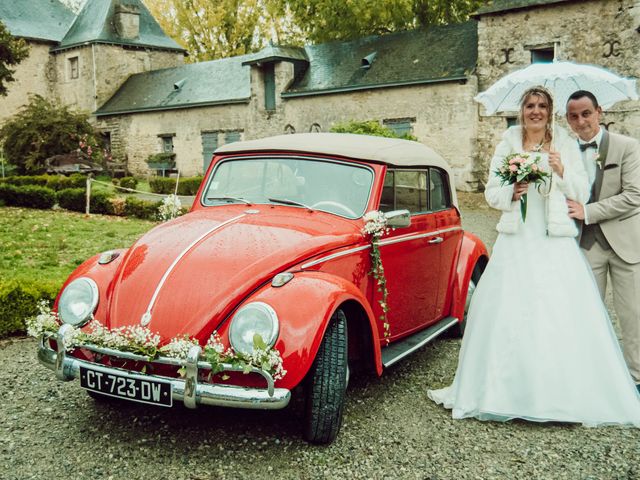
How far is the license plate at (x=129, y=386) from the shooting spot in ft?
10.7

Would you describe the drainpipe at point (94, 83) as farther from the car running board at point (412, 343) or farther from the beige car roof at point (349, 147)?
the car running board at point (412, 343)

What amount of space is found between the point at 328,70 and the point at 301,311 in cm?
2335

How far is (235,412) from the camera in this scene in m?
4.12

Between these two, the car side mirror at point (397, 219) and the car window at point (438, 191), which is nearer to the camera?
the car side mirror at point (397, 219)

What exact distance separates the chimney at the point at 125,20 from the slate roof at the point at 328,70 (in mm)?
2601

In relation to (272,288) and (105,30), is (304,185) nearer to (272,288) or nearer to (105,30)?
(272,288)

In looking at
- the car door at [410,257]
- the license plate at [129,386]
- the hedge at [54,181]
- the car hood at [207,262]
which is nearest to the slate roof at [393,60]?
the hedge at [54,181]

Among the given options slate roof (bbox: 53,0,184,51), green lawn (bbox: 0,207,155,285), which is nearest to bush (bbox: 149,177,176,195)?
green lawn (bbox: 0,207,155,285)

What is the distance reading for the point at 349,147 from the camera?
4.70 m

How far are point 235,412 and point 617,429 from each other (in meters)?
2.47

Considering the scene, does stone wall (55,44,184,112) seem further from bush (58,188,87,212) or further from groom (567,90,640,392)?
groom (567,90,640,392)

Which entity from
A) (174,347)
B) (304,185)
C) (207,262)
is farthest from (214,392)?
(304,185)

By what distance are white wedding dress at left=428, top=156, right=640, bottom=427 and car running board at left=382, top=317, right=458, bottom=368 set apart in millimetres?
436

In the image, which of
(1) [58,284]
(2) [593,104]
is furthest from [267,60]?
(2) [593,104]
